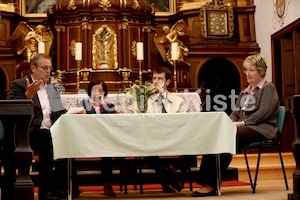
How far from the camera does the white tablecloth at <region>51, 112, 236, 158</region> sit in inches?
208

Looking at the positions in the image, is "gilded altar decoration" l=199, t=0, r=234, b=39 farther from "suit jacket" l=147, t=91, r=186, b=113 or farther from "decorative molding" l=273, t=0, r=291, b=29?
"suit jacket" l=147, t=91, r=186, b=113

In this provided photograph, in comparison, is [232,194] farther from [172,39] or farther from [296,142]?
[172,39]

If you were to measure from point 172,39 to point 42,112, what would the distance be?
551 cm

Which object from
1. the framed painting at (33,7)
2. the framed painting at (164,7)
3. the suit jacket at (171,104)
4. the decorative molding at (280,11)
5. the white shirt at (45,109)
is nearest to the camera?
the white shirt at (45,109)

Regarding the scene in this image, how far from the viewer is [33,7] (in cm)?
1199

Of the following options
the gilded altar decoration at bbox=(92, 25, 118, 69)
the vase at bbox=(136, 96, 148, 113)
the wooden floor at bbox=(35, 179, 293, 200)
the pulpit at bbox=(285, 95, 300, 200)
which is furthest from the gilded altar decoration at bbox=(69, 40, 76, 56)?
the pulpit at bbox=(285, 95, 300, 200)

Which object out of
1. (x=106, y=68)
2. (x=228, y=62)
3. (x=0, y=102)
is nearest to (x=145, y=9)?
(x=106, y=68)

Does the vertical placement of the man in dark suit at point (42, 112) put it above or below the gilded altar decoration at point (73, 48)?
below

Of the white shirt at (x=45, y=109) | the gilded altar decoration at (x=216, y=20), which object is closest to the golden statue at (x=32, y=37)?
the gilded altar decoration at (x=216, y=20)

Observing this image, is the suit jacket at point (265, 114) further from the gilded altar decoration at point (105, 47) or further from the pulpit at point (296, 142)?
the gilded altar decoration at point (105, 47)

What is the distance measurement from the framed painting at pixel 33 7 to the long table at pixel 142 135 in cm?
703

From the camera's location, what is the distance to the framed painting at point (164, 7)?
1217 centimetres

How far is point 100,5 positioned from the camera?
1040cm

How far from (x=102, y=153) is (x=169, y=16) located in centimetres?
716
